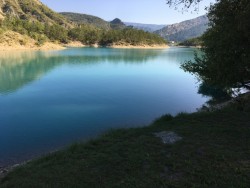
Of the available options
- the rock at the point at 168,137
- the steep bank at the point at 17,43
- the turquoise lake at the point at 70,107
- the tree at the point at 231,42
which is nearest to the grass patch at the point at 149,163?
the rock at the point at 168,137

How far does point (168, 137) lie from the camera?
16.4 meters

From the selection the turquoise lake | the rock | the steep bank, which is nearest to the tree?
the rock

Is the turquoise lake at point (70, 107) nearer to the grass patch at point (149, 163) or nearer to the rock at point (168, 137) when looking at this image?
the grass patch at point (149, 163)

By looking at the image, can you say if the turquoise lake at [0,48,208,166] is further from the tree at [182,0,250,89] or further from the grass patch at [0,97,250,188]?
the tree at [182,0,250,89]

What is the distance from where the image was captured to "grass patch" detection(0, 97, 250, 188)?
11.0 m

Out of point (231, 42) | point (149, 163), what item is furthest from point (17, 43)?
point (149, 163)

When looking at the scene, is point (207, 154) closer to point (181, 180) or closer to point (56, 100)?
point (181, 180)

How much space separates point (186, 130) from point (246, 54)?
23.1ft

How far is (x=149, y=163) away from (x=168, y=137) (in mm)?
3985

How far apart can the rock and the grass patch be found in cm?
35

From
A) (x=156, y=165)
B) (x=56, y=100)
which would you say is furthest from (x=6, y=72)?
(x=156, y=165)

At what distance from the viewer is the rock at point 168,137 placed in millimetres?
15680

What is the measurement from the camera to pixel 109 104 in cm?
3872

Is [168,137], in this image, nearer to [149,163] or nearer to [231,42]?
[149,163]
